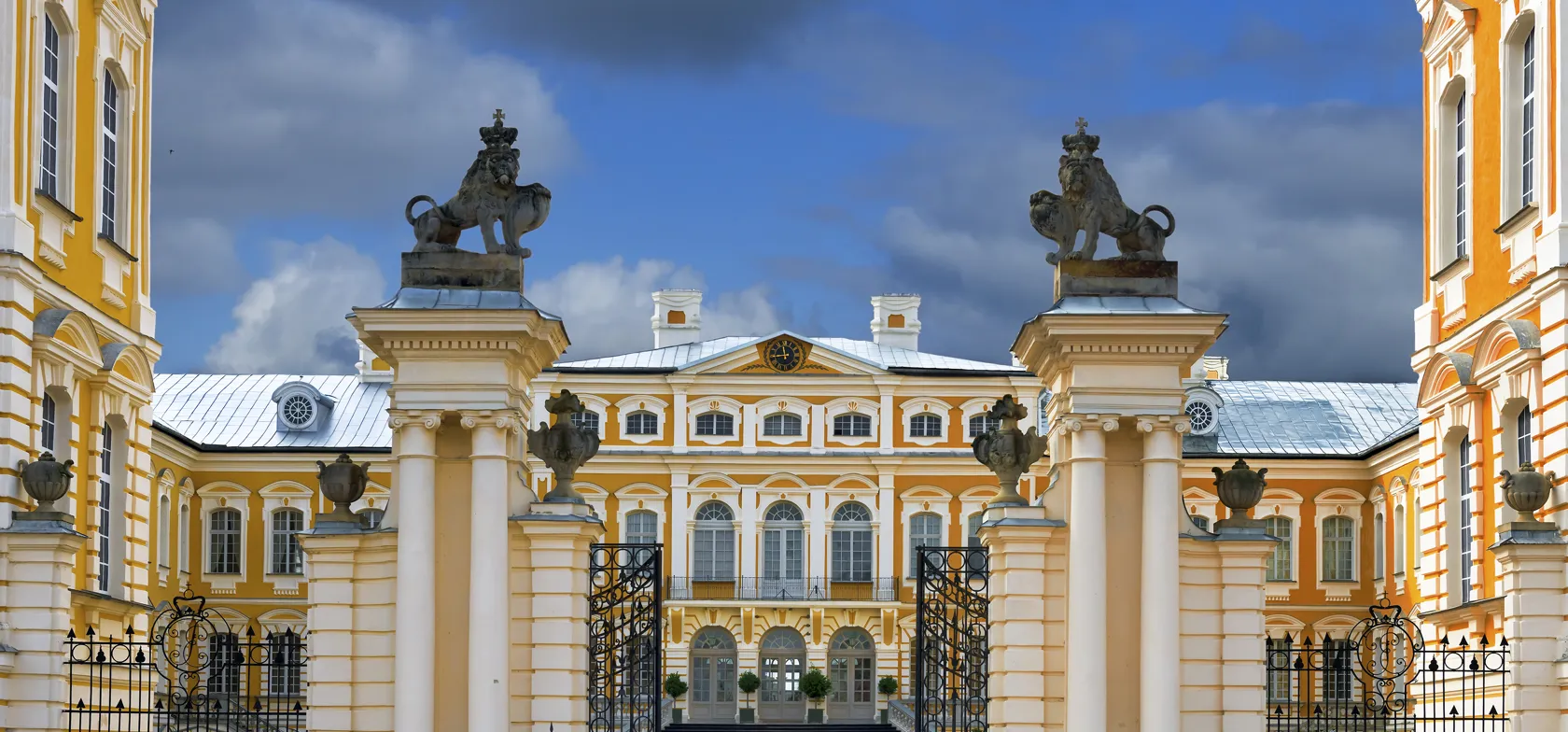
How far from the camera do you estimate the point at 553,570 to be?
18734mm

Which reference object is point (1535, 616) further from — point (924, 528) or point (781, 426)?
point (781, 426)

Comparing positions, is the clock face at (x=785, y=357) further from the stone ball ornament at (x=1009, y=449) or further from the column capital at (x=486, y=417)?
the column capital at (x=486, y=417)

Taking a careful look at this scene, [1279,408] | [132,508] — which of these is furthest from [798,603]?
[132,508]

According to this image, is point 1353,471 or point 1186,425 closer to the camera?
point 1186,425

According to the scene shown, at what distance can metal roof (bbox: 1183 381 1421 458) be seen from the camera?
5478 cm

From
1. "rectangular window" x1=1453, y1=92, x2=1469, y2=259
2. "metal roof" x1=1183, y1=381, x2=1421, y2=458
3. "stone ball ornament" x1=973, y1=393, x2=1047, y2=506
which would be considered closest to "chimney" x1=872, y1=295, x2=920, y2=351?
"metal roof" x1=1183, y1=381, x2=1421, y2=458

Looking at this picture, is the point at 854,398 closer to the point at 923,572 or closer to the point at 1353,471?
the point at 1353,471

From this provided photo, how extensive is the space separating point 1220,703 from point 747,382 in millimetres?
38954

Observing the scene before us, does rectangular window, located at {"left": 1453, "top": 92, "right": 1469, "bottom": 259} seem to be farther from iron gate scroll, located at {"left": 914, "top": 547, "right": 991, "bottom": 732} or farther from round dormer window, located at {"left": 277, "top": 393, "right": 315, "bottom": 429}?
round dormer window, located at {"left": 277, "top": 393, "right": 315, "bottom": 429}

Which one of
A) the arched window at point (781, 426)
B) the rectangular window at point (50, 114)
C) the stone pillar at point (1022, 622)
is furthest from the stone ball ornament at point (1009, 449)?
the arched window at point (781, 426)

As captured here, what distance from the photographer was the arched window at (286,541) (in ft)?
180

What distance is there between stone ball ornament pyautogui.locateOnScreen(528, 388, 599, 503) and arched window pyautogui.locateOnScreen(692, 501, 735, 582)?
38392mm

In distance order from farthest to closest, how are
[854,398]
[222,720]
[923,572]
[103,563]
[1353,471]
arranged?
[854,398] < [1353,471] < [222,720] < [103,563] < [923,572]

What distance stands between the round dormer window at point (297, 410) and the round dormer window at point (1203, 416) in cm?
2301
